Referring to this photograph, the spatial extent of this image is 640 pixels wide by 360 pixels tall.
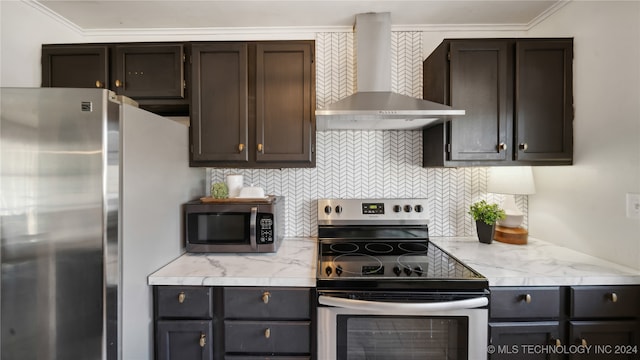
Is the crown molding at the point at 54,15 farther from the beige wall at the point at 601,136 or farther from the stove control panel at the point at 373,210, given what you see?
the beige wall at the point at 601,136

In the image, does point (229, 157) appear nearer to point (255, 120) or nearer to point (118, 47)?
point (255, 120)

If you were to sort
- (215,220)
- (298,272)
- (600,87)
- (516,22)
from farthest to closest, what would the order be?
(516,22) → (215,220) → (600,87) → (298,272)

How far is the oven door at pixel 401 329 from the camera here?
124 centimetres

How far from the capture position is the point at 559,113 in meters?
1.69

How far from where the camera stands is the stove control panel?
1.96 m

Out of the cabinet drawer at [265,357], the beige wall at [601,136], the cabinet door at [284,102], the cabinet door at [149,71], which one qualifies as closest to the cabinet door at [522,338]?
the beige wall at [601,136]

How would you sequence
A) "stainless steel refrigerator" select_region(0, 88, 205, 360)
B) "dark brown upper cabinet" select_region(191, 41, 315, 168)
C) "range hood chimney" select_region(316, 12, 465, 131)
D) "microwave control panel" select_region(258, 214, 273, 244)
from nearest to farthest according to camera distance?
"stainless steel refrigerator" select_region(0, 88, 205, 360)
"range hood chimney" select_region(316, 12, 465, 131)
"microwave control panel" select_region(258, 214, 273, 244)
"dark brown upper cabinet" select_region(191, 41, 315, 168)

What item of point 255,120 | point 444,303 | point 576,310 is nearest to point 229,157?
point 255,120

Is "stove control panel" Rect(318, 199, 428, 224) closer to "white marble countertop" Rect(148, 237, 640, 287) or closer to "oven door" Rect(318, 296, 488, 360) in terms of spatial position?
"white marble countertop" Rect(148, 237, 640, 287)

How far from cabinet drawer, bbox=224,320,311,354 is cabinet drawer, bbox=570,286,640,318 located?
4.28ft

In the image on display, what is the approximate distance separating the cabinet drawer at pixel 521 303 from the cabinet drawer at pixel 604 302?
10 centimetres

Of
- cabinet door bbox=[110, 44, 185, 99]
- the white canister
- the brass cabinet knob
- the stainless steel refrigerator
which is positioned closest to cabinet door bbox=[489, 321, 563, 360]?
the brass cabinet knob

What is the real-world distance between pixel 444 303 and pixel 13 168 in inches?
74.4

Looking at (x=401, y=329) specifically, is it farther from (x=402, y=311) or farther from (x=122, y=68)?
(x=122, y=68)
